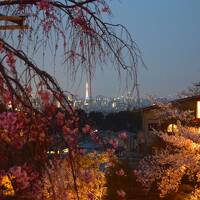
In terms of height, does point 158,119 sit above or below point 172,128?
above

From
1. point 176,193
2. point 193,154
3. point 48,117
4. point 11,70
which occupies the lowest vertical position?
point 176,193

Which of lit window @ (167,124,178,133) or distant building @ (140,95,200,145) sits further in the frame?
distant building @ (140,95,200,145)

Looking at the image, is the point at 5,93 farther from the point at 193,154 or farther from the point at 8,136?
the point at 193,154

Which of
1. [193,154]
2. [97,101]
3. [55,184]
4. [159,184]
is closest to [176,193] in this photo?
[159,184]

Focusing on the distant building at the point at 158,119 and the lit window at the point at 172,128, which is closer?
the lit window at the point at 172,128

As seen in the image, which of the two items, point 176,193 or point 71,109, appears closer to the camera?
point 71,109

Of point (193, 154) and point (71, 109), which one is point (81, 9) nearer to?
point (71, 109)

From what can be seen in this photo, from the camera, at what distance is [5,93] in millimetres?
4066

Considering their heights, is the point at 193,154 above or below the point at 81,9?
below

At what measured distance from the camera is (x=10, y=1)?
4.58 m

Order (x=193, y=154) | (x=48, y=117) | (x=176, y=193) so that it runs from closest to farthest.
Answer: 1. (x=48, y=117)
2. (x=193, y=154)
3. (x=176, y=193)

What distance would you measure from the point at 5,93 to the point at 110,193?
433 inches

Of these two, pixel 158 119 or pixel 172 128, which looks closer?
pixel 172 128

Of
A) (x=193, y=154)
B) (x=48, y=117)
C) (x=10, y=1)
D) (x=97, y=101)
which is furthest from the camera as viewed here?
(x=193, y=154)
